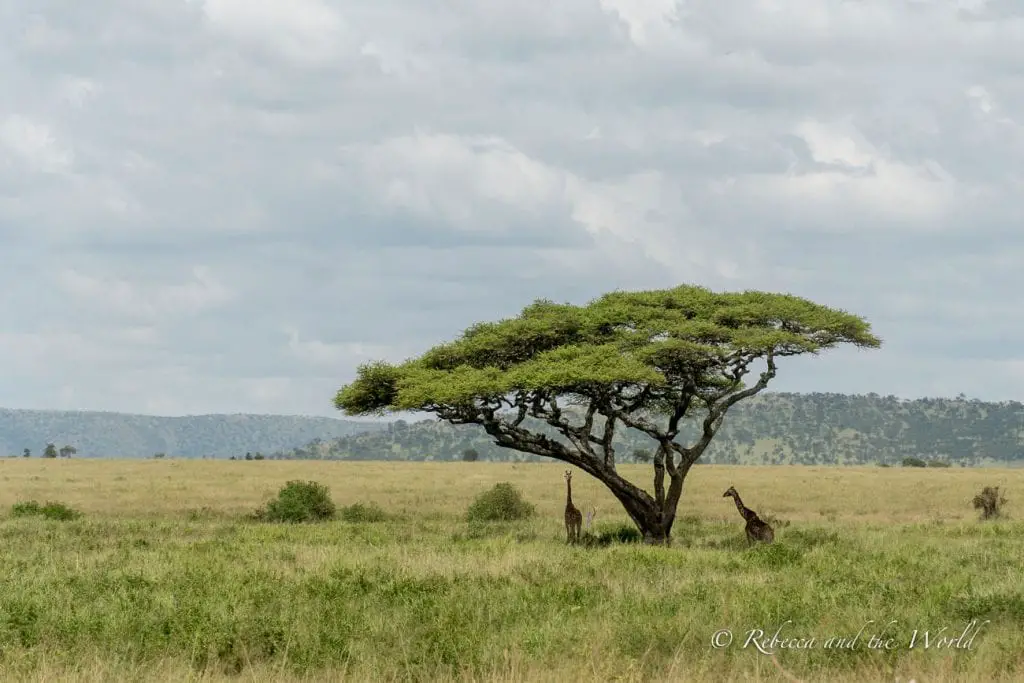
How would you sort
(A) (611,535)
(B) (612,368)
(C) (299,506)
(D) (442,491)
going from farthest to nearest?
1. (D) (442,491)
2. (C) (299,506)
3. (A) (611,535)
4. (B) (612,368)

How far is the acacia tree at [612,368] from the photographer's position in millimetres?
27547

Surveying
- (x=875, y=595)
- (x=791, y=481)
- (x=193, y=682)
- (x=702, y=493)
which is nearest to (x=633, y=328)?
(x=875, y=595)

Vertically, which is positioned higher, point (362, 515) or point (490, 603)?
point (490, 603)

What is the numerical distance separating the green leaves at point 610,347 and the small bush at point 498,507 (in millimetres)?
7067

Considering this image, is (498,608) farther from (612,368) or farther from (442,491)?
(442,491)

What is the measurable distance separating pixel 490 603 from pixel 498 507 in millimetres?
21934

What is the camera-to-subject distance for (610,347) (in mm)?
28156

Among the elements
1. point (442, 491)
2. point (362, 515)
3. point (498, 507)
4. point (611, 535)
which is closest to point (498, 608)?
point (611, 535)

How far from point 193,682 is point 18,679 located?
1669 mm

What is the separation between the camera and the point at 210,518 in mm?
37219

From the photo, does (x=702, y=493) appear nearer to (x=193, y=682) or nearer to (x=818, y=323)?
(x=818, y=323)

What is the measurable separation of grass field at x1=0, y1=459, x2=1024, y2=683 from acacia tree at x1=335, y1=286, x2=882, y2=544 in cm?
247

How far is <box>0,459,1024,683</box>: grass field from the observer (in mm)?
11547

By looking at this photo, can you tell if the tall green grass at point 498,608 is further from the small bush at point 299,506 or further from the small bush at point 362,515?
the small bush at point 362,515
